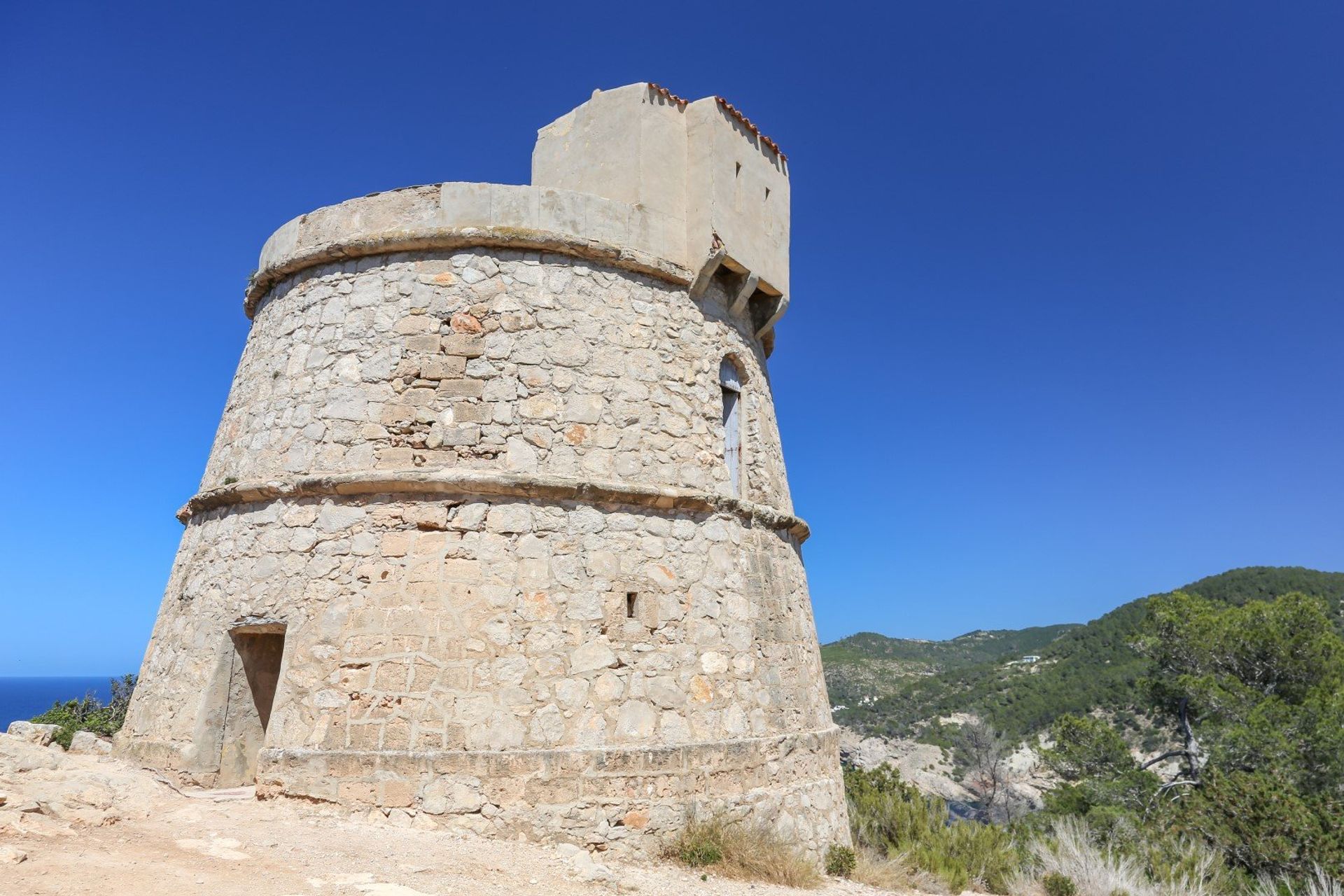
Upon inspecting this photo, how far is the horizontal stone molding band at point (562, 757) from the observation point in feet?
20.5

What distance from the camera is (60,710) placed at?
38.8ft

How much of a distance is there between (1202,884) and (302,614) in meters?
9.84

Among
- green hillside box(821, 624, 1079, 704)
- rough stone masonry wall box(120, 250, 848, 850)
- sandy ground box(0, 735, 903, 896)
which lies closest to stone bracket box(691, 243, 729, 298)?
rough stone masonry wall box(120, 250, 848, 850)

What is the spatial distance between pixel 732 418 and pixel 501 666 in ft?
12.8

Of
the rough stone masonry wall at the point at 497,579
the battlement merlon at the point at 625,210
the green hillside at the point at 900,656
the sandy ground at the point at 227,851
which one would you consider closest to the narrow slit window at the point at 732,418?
the rough stone masonry wall at the point at 497,579

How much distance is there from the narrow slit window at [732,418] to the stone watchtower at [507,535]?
0.16 feet

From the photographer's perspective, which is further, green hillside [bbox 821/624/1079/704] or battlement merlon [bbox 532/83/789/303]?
green hillside [bbox 821/624/1079/704]

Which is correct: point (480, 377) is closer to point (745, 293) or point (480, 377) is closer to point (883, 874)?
point (745, 293)

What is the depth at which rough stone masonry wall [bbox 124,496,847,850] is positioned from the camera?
6332mm

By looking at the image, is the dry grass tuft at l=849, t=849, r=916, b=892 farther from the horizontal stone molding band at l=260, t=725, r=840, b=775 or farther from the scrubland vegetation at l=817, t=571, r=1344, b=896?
the horizontal stone molding band at l=260, t=725, r=840, b=775

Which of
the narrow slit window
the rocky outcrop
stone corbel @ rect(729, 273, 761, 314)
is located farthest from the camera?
stone corbel @ rect(729, 273, 761, 314)

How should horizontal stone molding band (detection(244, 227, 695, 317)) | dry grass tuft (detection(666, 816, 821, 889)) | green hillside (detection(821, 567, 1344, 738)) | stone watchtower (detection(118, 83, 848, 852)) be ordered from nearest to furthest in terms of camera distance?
dry grass tuft (detection(666, 816, 821, 889))
stone watchtower (detection(118, 83, 848, 852))
horizontal stone molding band (detection(244, 227, 695, 317))
green hillside (detection(821, 567, 1344, 738))

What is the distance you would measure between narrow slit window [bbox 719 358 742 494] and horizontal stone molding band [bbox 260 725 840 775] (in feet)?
9.32

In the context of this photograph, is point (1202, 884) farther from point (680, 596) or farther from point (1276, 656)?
point (1276, 656)
